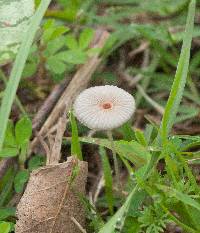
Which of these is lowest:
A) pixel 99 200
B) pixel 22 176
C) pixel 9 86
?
pixel 99 200

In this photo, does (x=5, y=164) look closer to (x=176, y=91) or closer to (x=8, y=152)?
(x=8, y=152)

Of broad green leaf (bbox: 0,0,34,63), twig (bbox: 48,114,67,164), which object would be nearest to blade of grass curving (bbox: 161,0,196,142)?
twig (bbox: 48,114,67,164)

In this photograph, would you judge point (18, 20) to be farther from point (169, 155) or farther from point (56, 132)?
point (169, 155)

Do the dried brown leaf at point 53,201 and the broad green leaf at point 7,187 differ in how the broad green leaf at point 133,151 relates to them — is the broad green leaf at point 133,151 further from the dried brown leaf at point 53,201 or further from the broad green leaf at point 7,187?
the broad green leaf at point 7,187

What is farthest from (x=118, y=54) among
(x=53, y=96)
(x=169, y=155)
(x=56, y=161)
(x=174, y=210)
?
(x=174, y=210)

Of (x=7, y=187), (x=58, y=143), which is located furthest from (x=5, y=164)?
(x=58, y=143)

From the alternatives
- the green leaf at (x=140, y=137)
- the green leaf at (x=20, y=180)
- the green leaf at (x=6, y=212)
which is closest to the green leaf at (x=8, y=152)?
the green leaf at (x=20, y=180)
